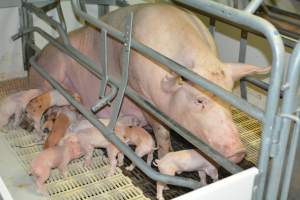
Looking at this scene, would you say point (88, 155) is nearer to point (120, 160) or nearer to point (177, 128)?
point (120, 160)

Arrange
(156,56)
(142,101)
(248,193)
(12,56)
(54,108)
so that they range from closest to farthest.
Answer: (248,193) → (156,56) → (142,101) → (54,108) → (12,56)

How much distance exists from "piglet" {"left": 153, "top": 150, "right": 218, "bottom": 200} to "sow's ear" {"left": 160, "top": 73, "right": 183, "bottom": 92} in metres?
0.26

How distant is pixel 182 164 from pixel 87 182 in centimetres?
47

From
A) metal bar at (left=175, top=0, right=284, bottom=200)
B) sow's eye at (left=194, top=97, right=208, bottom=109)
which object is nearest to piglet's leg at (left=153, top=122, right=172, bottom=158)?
sow's eye at (left=194, top=97, right=208, bottom=109)

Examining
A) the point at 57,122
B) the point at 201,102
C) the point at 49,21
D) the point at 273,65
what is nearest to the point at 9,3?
the point at 49,21

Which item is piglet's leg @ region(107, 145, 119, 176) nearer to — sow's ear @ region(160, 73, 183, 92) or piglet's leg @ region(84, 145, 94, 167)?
piglet's leg @ region(84, 145, 94, 167)

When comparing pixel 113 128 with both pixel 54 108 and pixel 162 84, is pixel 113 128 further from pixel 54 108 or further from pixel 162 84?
pixel 54 108

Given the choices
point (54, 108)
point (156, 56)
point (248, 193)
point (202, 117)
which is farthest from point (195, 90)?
point (54, 108)

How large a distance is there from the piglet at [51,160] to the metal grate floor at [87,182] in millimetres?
56

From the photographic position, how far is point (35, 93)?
96.9 inches

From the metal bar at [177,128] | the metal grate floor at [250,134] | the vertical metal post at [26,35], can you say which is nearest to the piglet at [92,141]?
the metal bar at [177,128]

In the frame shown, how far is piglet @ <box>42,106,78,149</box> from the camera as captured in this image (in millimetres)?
2139

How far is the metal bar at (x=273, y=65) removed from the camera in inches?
45.8

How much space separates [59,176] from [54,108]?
0.45m
